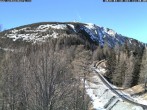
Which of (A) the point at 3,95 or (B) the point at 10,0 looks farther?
(A) the point at 3,95

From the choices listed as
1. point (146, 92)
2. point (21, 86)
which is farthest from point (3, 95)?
point (146, 92)

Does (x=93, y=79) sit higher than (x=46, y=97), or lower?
lower

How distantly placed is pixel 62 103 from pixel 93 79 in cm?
5272

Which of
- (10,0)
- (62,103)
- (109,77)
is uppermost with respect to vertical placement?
(10,0)

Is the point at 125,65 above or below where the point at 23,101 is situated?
below

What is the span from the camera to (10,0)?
28500mm

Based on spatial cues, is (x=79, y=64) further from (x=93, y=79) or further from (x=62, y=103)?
(x=62, y=103)

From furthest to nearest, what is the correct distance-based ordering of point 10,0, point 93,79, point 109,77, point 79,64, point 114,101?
1. point 109,77
2. point 93,79
3. point 79,64
4. point 114,101
5. point 10,0

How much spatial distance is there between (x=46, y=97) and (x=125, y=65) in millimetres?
72274

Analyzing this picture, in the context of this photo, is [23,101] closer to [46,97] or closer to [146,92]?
[46,97]

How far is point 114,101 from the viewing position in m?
85.7

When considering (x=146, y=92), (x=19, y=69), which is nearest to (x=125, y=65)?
(x=146, y=92)

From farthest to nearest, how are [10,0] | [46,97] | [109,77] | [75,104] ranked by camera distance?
[109,77], [75,104], [46,97], [10,0]

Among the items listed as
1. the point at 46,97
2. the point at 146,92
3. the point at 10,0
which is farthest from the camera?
the point at 146,92
